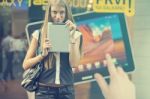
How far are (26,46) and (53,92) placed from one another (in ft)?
7.61

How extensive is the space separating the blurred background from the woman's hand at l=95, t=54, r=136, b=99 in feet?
0.28

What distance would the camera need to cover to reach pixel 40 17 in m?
5.54

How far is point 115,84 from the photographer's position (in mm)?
5762

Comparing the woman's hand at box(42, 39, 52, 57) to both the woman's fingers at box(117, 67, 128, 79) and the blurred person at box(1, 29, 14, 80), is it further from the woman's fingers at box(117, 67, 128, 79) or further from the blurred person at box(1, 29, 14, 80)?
the woman's fingers at box(117, 67, 128, 79)

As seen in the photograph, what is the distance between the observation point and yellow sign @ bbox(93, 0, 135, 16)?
5.65 m

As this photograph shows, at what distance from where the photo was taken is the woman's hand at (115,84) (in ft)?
18.8

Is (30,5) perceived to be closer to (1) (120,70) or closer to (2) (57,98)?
(1) (120,70)

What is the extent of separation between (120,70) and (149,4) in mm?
1019

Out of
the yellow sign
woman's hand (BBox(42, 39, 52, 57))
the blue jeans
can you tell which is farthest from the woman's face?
the yellow sign

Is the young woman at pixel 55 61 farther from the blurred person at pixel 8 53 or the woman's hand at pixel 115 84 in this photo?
the woman's hand at pixel 115 84

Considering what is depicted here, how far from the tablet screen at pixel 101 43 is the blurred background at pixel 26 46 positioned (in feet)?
0.35

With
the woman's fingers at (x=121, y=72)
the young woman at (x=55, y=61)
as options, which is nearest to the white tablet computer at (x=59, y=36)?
the young woman at (x=55, y=61)

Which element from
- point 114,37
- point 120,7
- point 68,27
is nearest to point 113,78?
point 114,37

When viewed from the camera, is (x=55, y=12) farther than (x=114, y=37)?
No
